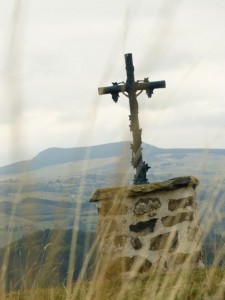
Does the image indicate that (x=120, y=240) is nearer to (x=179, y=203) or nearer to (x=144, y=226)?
(x=144, y=226)

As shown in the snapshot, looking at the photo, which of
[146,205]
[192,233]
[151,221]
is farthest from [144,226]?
[192,233]

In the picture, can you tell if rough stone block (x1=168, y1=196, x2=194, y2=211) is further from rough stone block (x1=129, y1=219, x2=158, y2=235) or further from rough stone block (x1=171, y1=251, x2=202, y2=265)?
rough stone block (x1=171, y1=251, x2=202, y2=265)

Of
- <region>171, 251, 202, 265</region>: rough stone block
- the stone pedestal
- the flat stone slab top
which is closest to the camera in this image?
<region>171, 251, 202, 265</region>: rough stone block

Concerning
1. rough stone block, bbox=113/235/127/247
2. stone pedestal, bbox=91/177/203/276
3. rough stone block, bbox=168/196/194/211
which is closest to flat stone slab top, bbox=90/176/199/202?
stone pedestal, bbox=91/177/203/276

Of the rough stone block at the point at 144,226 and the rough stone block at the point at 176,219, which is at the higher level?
the rough stone block at the point at 176,219

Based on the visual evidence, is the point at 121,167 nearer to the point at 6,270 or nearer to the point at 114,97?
the point at 6,270

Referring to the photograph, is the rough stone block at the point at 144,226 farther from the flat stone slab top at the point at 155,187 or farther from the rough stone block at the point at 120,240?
the flat stone slab top at the point at 155,187

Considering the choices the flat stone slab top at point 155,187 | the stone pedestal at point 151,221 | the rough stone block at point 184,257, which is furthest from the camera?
the flat stone slab top at point 155,187

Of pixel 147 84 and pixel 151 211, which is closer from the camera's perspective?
pixel 151 211

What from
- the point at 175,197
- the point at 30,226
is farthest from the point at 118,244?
the point at 30,226

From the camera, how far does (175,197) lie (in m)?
5.99

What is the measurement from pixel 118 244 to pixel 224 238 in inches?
132

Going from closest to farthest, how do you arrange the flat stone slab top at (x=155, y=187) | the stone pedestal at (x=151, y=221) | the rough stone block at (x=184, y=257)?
the rough stone block at (x=184, y=257) < the stone pedestal at (x=151, y=221) < the flat stone slab top at (x=155, y=187)

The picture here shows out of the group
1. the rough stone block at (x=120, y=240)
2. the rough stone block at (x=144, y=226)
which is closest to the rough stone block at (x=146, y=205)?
the rough stone block at (x=144, y=226)
